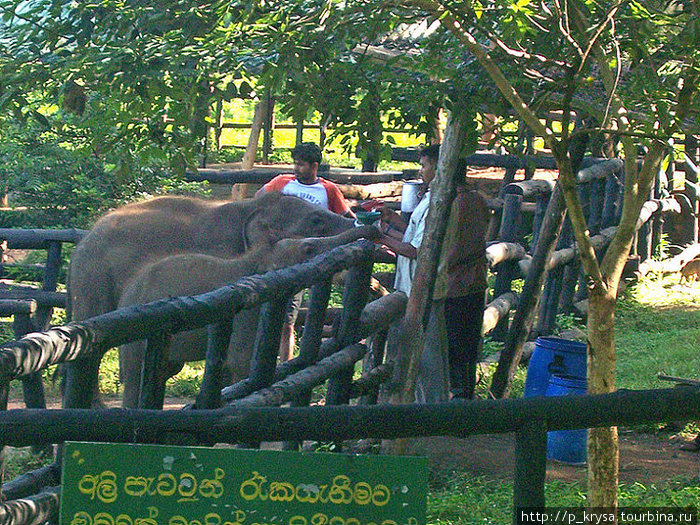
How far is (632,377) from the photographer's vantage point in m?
8.34

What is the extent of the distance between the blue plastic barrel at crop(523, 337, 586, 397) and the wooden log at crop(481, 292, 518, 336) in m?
0.73

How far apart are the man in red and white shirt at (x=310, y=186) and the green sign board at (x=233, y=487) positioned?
5350 mm

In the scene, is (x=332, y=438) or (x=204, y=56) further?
(x=204, y=56)

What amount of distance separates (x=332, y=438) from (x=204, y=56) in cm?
196

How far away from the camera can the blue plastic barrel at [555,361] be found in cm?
644

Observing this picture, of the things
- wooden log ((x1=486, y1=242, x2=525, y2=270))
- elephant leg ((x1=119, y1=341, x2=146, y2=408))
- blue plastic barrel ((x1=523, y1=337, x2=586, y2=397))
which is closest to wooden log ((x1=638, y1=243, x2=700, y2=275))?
wooden log ((x1=486, y1=242, x2=525, y2=270))

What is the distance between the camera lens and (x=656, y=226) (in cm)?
1354

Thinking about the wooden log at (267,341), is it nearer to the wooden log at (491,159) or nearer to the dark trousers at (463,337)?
the dark trousers at (463,337)

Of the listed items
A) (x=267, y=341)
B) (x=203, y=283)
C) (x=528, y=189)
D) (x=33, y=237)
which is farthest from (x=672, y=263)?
(x=267, y=341)

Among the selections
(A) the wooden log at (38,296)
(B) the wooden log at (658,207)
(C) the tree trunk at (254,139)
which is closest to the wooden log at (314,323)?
(A) the wooden log at (38,296)

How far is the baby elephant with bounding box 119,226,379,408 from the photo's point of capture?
4.99m

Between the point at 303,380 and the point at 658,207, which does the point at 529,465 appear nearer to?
the point at 303,380

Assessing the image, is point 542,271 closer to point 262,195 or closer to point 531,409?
point 262,195


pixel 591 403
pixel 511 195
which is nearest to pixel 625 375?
pixel 511 195
